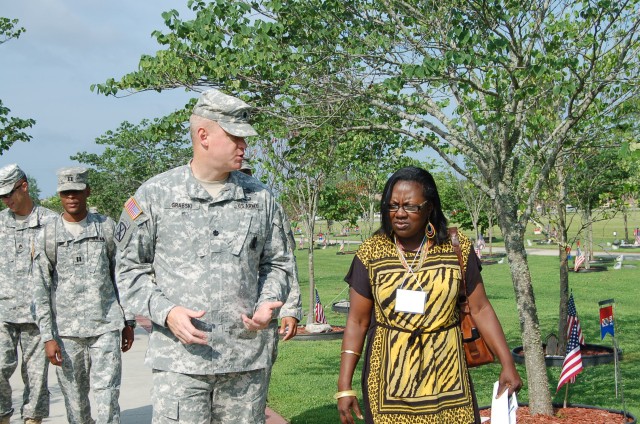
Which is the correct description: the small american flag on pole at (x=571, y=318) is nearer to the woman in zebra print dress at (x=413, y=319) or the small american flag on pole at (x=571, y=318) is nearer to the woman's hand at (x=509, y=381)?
the woman's hand at (x=509, y=381)

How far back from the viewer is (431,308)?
3652 mm

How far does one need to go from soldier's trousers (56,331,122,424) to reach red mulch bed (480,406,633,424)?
3062mm

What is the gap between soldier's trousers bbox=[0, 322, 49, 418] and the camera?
643 centimetres

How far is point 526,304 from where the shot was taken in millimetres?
6855

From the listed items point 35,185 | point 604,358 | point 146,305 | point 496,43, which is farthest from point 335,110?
point 35,185

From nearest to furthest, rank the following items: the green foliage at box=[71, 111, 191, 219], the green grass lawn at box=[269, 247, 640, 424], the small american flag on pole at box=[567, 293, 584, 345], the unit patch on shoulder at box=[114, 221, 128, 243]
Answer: the unit patch on shoulder at box=[114, 221, 128, 243], the green grass lawn at box=[269, 247, 640, 424], the small american flag on pole at box=[567, 293, 584, 345], the green foliage at box=[71, 111, 191, 219]

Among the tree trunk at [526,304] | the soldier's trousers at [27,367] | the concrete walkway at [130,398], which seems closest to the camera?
the soldier's trousers at [27,367]

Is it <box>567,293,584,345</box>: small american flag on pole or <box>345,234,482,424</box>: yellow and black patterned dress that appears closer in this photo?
<box>345,234,482,424</box>: yellow and black patterned dress

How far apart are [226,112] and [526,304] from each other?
4.15m

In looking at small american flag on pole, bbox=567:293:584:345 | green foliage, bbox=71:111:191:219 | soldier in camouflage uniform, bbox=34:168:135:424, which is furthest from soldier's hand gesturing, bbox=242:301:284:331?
green foliage, bbox=71:111:191:219

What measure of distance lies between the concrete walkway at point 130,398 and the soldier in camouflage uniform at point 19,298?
3.23ft

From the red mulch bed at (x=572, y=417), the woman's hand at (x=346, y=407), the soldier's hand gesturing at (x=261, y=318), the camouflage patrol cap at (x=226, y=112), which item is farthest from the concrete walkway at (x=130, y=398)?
the camouflage patrol cap at (x=226, y=112)

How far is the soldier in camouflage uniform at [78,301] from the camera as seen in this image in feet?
19.1

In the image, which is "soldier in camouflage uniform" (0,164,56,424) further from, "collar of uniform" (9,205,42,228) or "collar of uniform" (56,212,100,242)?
"collar of uniform" (56,212,100,242)
